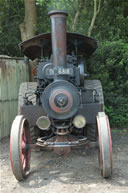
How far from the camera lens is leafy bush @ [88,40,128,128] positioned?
6648 millimetres

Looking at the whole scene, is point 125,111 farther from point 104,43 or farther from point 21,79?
point 21,79

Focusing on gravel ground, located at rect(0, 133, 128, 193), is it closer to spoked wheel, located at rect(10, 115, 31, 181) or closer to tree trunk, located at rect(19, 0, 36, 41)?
spoked wheel, located at rect(10, 115, 31, 181)

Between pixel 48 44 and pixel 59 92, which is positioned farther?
pixel 48 44

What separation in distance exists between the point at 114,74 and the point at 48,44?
2.72 meters

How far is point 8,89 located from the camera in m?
6.18

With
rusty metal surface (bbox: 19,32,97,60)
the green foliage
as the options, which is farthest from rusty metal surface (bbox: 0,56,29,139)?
the green foliage

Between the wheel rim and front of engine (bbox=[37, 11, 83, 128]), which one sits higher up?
front of engine (bbox=[37, 11, 83, 128])

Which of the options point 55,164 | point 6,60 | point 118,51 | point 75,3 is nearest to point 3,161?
point 55,164

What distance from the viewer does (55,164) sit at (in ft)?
14.0

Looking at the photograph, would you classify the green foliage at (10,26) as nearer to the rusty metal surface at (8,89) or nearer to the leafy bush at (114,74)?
the rusty metal surface at (8,89)

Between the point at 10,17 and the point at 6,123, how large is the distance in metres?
4.46

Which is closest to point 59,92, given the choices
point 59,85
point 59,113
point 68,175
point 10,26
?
point 59,85

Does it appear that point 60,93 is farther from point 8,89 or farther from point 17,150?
point 8,89

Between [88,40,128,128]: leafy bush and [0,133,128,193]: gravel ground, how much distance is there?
1743 millimetres
